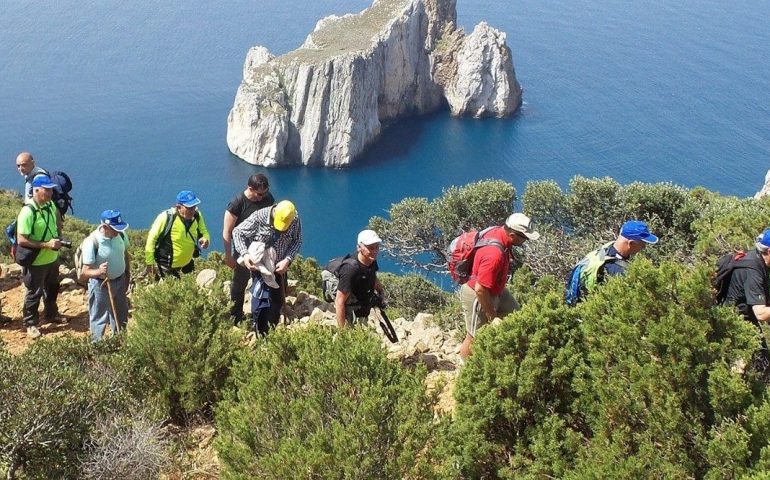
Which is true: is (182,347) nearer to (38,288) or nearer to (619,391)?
(38,288)

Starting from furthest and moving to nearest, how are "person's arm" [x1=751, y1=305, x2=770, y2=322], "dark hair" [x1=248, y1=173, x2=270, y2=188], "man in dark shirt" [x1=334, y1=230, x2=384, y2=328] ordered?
"dark hair" [x1=248, y1=173, x2=270, y2=188] < "man in dark shirt" [x1=334, y1=230, x2=384, y2=328] < "person's arm" [x1=751, y1=305, x2=770, y2=322]

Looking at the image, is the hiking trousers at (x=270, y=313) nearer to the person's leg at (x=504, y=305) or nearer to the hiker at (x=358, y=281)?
the hiker at (x=358, y=281)

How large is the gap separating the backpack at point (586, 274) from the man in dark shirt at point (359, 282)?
170cm

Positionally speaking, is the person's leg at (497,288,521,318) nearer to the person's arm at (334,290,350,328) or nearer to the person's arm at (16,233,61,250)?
the person's arm at (334,290,350,328)

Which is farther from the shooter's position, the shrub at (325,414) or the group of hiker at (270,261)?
the group of hiker at (270,261)

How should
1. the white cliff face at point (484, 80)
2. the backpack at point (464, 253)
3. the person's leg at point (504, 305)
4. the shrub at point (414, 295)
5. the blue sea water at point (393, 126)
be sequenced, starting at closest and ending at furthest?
the backpack at point (464, 253)
the person's leg at point (504, 305)
the shrub at point (414, 295)
the blue sea water at point (393, 126)
the white cliff face at point (484, 80)

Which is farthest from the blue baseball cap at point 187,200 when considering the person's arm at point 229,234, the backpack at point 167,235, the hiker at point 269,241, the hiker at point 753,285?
the hiker at point 753,285

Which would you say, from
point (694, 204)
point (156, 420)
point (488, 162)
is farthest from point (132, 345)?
point (488, 162)

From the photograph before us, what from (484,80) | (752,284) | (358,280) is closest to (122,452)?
(358,280)

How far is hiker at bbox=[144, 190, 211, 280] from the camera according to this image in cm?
773

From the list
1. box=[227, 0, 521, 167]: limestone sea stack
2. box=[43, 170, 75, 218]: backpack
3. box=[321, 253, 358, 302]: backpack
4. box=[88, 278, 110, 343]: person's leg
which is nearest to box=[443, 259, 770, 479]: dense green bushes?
box=[321, 253, 358, 302]: backpack

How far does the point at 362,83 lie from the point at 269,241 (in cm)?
6181

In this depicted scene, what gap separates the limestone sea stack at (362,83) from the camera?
205 feet

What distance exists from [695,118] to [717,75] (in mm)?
13046
